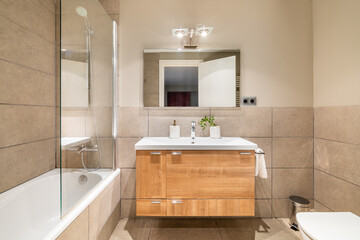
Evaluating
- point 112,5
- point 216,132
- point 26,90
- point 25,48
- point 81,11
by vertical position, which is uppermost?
point 112,5

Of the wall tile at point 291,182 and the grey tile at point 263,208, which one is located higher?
the wall tile at point 291,182

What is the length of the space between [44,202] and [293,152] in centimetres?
236

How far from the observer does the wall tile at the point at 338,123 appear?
5.00 ft

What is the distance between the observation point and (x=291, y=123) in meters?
1.97

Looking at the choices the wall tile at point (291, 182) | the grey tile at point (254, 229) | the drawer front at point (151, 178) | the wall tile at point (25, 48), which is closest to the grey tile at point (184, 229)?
the grey tile at point (254, 229)

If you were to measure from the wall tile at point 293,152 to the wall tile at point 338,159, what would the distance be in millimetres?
70

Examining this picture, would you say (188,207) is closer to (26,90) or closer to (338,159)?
(338,159)

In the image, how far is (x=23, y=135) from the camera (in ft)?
5.03

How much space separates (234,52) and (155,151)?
1332mm

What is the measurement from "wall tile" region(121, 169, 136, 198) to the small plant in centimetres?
89

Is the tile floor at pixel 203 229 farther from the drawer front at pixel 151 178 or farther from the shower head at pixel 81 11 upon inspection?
the shower head at pixel 81 11

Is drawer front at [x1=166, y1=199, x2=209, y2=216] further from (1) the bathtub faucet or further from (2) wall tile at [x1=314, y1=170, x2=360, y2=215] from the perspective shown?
(2) wall tile at [x1=314, y1=170, x2=360, y2=215]

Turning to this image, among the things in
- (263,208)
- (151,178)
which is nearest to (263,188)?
(263,208)

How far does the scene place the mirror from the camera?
1974 millimetres
